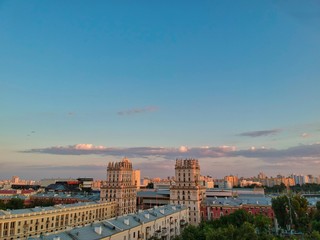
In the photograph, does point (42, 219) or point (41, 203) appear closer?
point (42, 219)

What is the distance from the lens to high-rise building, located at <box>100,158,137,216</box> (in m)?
101

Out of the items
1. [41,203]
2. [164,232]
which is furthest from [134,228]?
[41,203]

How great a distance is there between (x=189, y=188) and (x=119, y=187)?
26143mm

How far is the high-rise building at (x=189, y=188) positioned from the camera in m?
89.8

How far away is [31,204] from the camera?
110 meters

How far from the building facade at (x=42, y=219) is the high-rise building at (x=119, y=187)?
40.5ft

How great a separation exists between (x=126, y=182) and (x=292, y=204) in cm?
5848

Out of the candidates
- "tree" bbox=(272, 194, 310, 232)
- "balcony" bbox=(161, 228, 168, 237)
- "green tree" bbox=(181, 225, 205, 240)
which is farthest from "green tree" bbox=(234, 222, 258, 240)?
"tree" bbox=(272, 194, 310, 232)

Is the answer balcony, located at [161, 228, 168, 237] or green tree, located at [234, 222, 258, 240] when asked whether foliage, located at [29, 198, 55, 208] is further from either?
green tree, located at [234, 222, 258, 240]

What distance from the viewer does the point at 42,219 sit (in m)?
64.8

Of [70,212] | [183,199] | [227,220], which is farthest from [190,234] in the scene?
[183,199]

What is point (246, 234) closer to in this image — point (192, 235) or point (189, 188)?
point (192, 235)

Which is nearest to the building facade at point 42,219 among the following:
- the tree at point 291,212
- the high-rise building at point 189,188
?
the high-rise building at point 189,188

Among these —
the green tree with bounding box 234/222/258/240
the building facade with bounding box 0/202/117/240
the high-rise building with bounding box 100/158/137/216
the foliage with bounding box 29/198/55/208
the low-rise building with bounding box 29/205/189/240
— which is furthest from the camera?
the foliage with bounding box 29/198/55/208
